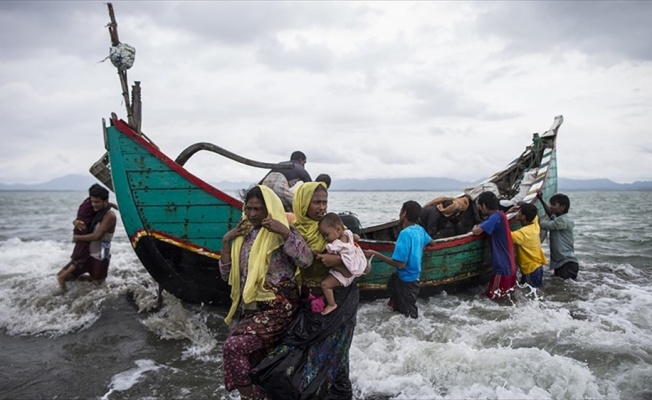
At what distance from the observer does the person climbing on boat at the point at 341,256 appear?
2984 millimetres

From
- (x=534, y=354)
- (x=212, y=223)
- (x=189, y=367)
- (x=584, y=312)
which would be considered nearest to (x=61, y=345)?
(x=189, y=367)

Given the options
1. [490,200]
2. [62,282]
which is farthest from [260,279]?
[62,282]

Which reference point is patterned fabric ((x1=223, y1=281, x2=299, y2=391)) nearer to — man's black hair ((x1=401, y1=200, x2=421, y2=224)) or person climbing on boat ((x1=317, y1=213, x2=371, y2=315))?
person climbing on boat ((x1=317, y1=213, x2=371, y2=315))

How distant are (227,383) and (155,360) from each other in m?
→ 2.45

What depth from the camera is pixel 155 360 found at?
4957 mm

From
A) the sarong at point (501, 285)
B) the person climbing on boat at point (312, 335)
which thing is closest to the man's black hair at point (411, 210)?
the person climbing on boat at point (312, 335)

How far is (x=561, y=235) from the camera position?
25.0 feet

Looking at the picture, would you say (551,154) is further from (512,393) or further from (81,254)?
(81,254)

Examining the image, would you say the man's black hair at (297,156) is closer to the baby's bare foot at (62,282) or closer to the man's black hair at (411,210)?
the man's black hair at (411,210)

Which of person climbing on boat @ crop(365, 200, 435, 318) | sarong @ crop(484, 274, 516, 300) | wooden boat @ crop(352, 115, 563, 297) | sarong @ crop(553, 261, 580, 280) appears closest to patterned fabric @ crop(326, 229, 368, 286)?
person climbing on boat @ crop(365, 200, 435, 318)

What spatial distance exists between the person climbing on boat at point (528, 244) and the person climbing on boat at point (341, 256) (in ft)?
14.5

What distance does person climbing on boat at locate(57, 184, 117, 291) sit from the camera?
6.19 meters

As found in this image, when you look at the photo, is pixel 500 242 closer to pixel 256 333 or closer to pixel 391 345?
pixel 391 345

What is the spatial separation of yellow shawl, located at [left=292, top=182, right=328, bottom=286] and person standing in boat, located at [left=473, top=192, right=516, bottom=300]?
152 inches
